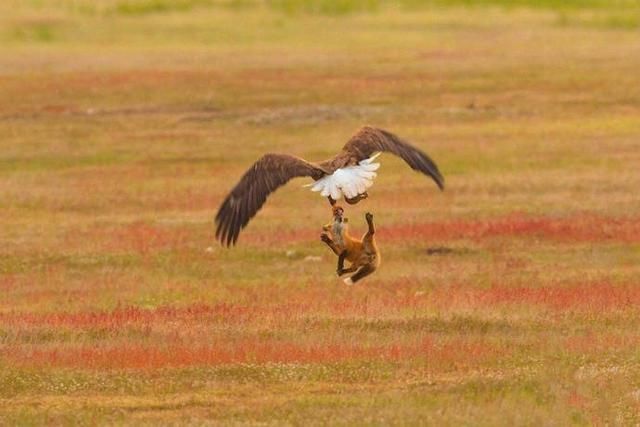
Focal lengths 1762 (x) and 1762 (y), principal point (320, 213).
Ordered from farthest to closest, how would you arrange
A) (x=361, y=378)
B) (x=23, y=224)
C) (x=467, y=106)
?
(x=467, y=106) < (x=23, y=224) < (x=361, y=378)

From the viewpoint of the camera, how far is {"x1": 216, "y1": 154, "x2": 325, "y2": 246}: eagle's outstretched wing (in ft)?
48.1

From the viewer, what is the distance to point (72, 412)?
44.8ft

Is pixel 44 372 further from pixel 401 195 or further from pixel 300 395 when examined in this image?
pixel 401 195

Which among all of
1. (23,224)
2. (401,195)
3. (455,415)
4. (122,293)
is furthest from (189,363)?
(401,195)

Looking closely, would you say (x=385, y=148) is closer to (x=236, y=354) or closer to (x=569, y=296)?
(x=236, y=354)

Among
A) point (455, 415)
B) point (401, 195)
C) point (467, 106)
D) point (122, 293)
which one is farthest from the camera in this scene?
point (467, 106)

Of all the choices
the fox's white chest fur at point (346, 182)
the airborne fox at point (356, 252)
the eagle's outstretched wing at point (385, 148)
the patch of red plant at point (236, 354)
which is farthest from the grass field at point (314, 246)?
the eagle's outstretched wing at point (385, 148)

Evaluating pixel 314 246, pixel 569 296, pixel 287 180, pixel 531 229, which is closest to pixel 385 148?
pixel 287 180

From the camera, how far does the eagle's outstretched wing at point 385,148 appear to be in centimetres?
1507

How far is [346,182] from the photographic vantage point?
14.5m

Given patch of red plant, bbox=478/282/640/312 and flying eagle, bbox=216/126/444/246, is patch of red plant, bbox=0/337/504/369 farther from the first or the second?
patch of red plant, bbox=478/282/640/312

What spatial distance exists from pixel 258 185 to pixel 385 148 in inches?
53.1

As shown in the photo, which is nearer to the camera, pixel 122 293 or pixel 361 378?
pixel 361 378

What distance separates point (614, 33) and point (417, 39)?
6.98 metres
